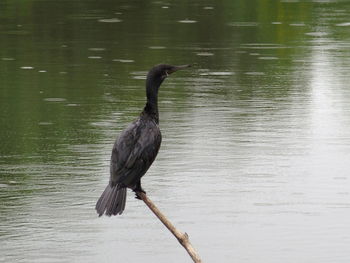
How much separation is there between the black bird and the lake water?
1.91 metres

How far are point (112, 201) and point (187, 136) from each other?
6097 millimetres

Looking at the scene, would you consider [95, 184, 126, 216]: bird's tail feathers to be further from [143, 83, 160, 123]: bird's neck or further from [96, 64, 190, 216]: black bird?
[143, 83, 160, 123]: bird's neck

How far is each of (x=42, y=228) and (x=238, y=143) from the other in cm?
331

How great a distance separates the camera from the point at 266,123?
43.2ft

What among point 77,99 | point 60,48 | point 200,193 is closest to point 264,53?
point 60,48

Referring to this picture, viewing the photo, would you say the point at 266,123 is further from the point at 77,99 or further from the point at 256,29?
the point at 256,29

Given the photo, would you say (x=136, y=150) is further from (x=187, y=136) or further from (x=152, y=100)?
(x=187, y=136)

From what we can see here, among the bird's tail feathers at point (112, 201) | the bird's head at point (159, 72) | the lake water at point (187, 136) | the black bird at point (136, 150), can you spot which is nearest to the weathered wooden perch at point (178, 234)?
the bird's tail feathers at point (112, 201)

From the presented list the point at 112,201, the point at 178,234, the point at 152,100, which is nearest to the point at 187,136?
the point at 152,100

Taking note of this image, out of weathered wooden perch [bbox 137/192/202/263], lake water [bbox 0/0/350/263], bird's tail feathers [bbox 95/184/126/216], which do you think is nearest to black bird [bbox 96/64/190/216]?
bird's tail feathers [bbox 95/184/126/216]

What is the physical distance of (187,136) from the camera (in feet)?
41.2

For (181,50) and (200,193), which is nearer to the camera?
(200,193)

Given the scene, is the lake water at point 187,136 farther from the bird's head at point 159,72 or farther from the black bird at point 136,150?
the bird's head at point 159,72

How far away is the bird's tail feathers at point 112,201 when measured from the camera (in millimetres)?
6395
